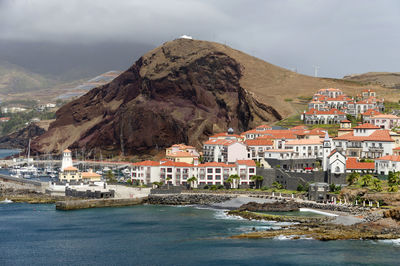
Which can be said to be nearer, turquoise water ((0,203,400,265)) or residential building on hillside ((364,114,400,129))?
turquoise water ((0,203,400,265))

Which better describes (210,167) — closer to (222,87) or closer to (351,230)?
(351,230)

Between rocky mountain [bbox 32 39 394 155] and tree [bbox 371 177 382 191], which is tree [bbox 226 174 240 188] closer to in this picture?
tree [bbox 371 177 382 191]

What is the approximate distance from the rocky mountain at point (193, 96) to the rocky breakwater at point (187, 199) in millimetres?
70894

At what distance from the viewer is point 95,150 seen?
618ft

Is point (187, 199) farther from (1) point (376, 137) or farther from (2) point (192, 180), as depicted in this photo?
(1) point (376, 137)

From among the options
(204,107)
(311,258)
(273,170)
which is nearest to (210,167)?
(273,170)

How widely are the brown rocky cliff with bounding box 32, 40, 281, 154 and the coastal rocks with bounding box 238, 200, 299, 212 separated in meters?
83.1

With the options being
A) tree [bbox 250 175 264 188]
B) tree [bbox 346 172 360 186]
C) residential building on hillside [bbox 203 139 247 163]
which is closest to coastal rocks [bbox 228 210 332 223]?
tree [bbox 346 172 360 186]

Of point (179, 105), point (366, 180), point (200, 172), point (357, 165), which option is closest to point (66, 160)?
point (200, 172)

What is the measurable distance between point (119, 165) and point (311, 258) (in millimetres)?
112223

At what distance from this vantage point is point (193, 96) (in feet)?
602

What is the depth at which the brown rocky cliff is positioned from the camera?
570 ft

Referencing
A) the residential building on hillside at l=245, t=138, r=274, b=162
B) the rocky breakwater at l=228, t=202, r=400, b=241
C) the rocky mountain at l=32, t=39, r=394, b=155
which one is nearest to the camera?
the rocky breakwater at l=228, t=202, r=400, b=241

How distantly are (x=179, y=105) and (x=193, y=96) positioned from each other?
5106 mm
